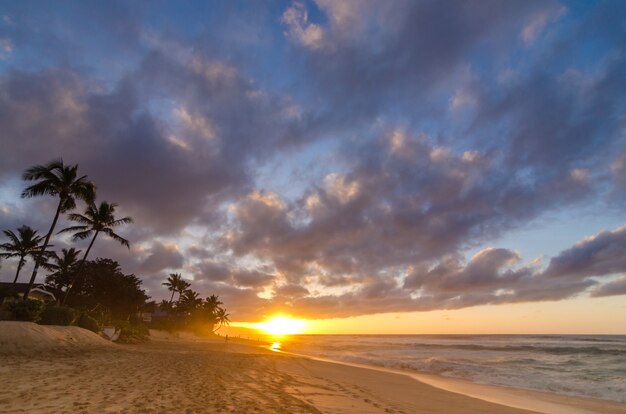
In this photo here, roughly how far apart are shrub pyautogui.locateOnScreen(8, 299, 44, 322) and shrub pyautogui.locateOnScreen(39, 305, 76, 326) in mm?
973

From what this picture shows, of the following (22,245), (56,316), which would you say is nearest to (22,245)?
(22,245)

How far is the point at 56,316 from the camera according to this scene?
88.6ft

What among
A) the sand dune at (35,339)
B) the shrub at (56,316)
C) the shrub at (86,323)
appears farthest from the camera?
the shrub at (86,323)

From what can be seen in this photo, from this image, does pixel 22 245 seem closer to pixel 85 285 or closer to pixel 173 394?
pixel 85 285

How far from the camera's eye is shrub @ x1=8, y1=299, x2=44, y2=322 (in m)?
24.4

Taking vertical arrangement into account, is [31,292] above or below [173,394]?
above

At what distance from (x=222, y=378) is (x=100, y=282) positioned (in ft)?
158

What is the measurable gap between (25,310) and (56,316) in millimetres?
2643

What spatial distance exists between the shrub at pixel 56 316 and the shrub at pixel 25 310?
97cm

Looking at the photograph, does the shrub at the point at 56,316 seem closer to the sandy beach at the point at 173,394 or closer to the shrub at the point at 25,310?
the shrub at the point at 25,310

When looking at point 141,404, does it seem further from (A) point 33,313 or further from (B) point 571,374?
(B) point 571,374

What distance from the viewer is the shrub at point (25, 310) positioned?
80.1 ft

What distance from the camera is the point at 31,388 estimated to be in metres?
9.80

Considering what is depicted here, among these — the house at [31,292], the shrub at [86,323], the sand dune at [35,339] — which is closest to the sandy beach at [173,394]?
the sand dune at [35,339]
